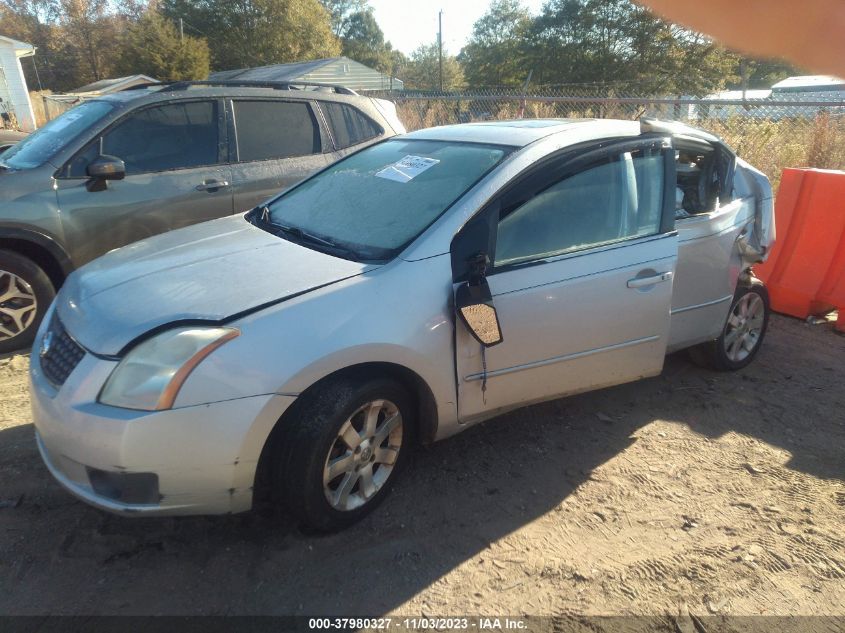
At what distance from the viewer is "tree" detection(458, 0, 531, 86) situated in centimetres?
4716

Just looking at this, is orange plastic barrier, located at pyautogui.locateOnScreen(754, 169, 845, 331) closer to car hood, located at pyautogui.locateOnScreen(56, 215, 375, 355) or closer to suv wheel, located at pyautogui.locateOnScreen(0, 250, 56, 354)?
car hood, located at pyautogui.locateOnScreen(56, 215, 375, 355)

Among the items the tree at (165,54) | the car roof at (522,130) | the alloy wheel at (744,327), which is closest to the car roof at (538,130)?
the car roof at (522,130)

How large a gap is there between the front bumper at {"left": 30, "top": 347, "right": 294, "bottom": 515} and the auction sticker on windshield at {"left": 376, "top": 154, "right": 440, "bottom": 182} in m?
1.46

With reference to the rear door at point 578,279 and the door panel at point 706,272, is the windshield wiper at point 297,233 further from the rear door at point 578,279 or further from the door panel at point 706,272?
the door panel at point 706,272

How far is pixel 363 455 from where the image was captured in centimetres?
264

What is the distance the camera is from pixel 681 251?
11.6 feet

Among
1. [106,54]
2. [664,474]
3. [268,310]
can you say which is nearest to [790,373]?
[664,474]

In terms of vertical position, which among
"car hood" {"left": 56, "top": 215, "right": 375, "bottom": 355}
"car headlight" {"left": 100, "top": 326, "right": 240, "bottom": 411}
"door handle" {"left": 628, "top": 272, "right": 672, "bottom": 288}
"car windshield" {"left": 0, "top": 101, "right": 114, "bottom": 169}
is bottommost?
"door handle" {"left": 628, "top": 272, "right": 672, "bottom": 288}

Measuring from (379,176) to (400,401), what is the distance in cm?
134

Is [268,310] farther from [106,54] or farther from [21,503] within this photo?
[106,54]

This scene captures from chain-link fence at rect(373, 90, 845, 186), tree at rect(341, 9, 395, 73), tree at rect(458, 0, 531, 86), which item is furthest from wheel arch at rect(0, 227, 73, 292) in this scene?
tree at rect(341, 9, 395, 73)

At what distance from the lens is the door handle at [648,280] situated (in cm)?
318

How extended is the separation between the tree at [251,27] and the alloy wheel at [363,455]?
171 feet

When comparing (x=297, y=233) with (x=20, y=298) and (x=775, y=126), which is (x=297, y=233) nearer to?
(x=20, y=298)
